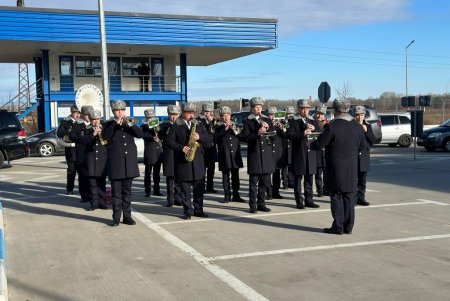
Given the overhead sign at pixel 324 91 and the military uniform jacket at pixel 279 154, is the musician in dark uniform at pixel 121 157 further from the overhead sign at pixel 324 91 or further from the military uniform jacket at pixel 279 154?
the overhead sign at pixel 324 91

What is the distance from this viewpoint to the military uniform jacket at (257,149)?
8953 mm

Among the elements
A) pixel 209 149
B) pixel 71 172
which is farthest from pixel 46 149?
pixel 209 149

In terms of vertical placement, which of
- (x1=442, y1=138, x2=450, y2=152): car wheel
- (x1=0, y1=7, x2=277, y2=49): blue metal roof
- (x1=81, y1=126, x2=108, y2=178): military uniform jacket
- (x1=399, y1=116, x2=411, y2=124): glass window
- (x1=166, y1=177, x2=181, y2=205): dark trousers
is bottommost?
(x1=166, y1=177, x2=181, y2=205): dark trousers

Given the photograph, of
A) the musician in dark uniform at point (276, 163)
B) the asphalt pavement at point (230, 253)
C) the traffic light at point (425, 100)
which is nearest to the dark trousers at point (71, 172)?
the asphalt pavement at point (230, 253)

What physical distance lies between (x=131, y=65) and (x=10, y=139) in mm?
16569

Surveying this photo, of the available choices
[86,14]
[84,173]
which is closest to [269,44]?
[86,14]

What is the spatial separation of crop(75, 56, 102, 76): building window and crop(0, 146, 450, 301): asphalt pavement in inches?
854

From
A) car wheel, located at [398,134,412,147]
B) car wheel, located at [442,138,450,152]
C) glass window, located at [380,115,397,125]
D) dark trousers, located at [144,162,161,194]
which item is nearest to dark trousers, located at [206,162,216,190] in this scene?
dark trousers, located at [144,162,161,194]

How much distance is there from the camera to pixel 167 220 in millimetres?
8797

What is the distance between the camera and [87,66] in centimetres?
3175

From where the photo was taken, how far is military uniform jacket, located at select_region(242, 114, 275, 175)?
29.4 feet

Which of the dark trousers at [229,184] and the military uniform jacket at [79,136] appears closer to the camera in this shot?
the military uniform jacket at [79,136]

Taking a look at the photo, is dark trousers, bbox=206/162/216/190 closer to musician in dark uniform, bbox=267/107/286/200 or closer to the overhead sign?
musician in dark uniform, bbox=267/107/286/200

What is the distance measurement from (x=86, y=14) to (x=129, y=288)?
80.4 feet
